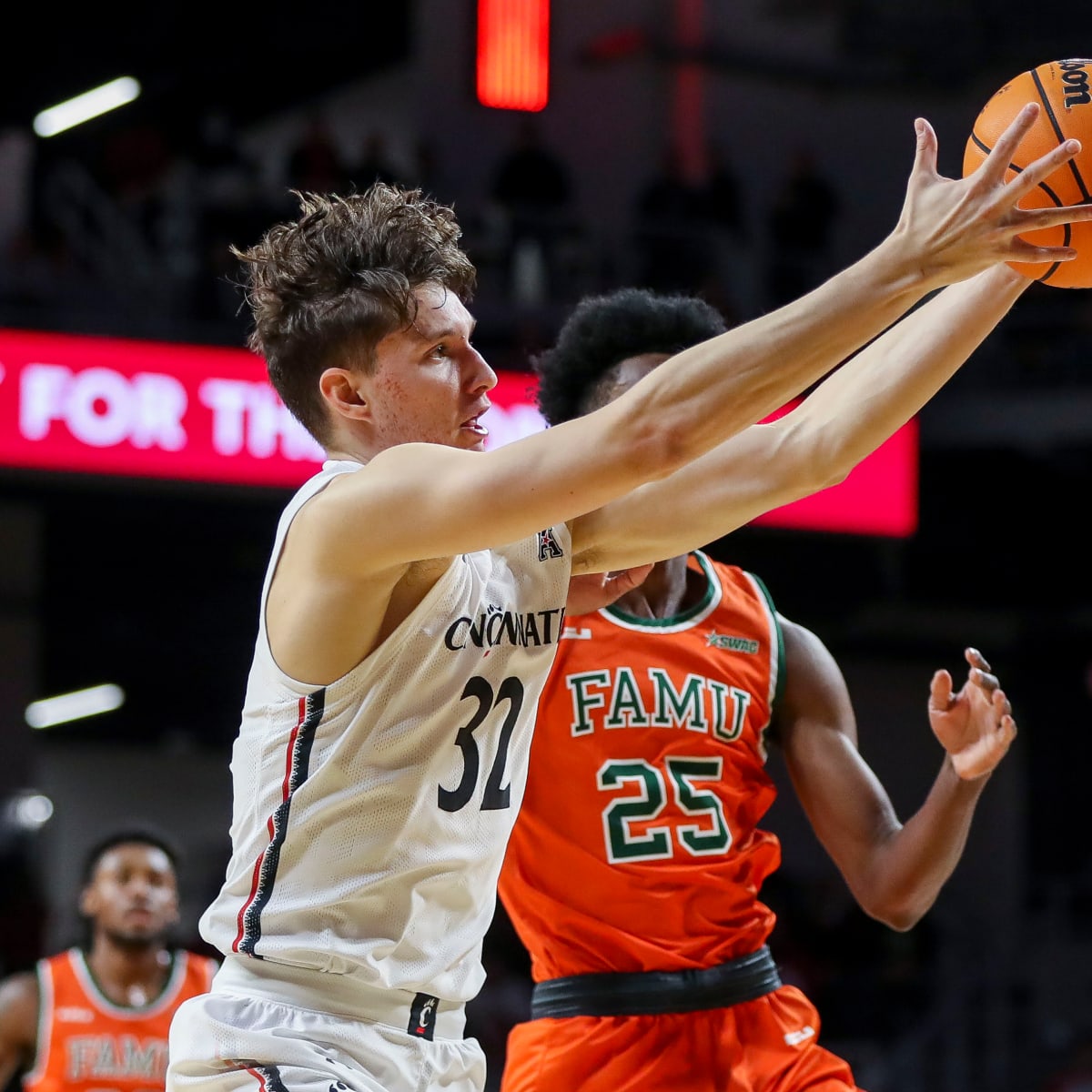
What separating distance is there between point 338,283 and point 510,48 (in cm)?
1187

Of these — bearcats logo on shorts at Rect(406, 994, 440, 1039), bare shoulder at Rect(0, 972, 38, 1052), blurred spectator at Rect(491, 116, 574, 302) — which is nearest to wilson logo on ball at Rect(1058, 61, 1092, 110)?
bearcats logo on shorts at Rect(406, 994, 440, 1039)

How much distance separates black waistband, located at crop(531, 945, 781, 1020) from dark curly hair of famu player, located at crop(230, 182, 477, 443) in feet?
4.18

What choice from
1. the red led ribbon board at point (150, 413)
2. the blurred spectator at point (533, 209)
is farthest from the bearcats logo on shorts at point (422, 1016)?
the blurred spectator at point (533, 209)

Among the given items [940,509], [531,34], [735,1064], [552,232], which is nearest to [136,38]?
[531,34]

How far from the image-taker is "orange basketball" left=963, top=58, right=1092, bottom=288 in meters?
2.78

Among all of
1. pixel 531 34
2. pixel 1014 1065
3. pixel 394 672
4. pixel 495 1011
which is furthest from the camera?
pixel 531 34

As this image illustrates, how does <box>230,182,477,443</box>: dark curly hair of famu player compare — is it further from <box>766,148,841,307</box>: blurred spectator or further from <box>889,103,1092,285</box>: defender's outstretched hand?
<box>766,148,841,307</box>: blurred spectator

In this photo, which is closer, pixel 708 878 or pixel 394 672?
pixel 394 672

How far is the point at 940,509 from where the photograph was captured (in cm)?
1448

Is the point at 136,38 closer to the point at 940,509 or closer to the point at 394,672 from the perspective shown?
the point at 940,509

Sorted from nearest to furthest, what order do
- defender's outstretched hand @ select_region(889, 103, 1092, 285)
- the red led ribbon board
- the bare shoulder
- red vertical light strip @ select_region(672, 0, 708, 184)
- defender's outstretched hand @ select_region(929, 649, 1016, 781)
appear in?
defender's outstretched hand @ select_region(889, 103, 1092, 285), defender's outstretched hand @ select_region(929, 649, 1016, 781), the bare shoulder, the red led ribbon board, red vertical light strip @ select_region(672, 0, 708, 184)

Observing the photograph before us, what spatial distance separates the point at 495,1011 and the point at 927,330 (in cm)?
889

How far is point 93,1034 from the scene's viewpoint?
661cm

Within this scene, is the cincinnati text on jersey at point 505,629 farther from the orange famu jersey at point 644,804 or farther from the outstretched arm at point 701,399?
the orange famu jersey at point 644,804
